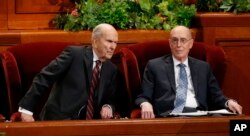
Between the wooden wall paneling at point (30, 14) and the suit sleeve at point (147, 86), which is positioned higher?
the wooden wall paneling at point (30, 14)

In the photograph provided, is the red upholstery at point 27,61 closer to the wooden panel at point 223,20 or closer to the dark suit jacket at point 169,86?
the dark suit jacket at point 169,86

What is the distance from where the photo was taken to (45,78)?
12.1 feet

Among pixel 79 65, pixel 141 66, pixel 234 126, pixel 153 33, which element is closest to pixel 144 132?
pixel 234 126

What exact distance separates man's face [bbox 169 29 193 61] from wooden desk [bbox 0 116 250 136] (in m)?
1.25

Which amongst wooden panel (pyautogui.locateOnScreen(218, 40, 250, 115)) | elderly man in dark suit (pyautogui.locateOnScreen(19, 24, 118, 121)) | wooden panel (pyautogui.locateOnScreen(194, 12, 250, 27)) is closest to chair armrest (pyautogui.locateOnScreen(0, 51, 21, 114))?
elderly man in dark suit (pyautogui.locateOnScreen(19, 24, 118, 121))

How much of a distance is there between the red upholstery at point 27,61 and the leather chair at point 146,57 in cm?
49

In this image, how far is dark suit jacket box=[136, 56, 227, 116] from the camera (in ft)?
12.7

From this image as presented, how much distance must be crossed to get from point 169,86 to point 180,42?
1.04 ft

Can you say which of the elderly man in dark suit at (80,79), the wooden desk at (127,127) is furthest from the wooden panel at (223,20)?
the wooden desk at (127,127)

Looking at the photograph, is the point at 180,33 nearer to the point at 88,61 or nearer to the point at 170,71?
the point at 170,71

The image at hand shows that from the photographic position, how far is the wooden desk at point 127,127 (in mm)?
2548

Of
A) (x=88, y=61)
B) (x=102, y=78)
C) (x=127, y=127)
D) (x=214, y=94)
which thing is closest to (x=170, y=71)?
(x=214, y=94)

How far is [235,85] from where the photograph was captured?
14.8 ft

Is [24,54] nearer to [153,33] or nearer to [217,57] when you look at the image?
[153,33]
